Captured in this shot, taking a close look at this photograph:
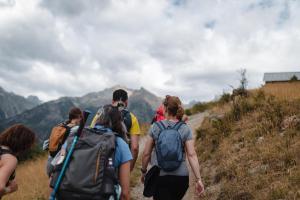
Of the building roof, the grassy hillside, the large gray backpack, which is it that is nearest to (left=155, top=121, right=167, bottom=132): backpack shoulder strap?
the large gray backpack

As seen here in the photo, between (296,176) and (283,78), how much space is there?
45.7m

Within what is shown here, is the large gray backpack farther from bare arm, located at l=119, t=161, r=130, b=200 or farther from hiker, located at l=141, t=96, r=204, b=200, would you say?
hiker, located at l=141, t=96, r=204, b=200

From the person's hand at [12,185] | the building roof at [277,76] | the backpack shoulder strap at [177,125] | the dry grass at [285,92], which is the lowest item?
the person's hand at [12,185]

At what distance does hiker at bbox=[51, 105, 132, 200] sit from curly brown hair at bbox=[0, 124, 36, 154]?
459 mm

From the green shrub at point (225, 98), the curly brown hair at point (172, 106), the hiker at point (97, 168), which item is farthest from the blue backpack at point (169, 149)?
the green shrub at point (225, 98)

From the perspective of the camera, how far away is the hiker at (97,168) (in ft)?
11.9

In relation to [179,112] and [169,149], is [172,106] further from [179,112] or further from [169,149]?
[169,149]

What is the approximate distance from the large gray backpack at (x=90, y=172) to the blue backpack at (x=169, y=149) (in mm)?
1435

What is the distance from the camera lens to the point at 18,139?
159 inches

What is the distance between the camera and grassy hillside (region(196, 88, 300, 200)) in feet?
23.2

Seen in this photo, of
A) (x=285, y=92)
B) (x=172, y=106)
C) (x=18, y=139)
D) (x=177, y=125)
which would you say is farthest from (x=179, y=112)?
(x=285, y=92)

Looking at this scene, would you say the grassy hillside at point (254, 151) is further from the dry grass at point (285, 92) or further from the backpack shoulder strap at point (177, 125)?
the backpack shoulder strap at point (177, 125)

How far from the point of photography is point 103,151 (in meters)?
3.73

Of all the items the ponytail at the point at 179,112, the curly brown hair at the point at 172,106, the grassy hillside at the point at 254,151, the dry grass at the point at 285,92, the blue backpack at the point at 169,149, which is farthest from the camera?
the dry grass at the point at 285,92
